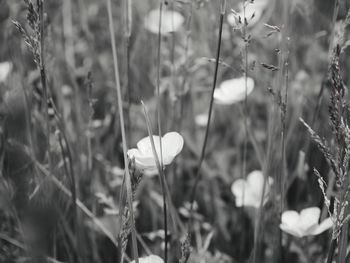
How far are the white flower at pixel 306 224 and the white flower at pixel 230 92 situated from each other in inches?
15.3

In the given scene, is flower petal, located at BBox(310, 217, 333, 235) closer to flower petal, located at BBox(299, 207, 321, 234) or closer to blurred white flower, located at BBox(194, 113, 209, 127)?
flower petal, located at BBox(299, 207, 321, 234)

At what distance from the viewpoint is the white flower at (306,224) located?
3.43 ft

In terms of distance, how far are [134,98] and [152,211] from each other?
548 mm

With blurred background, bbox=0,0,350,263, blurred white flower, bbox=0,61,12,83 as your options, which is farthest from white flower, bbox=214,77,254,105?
blurred white flower, bbox=0,61,12,83

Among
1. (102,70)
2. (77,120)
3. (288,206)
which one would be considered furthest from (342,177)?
(102,70)

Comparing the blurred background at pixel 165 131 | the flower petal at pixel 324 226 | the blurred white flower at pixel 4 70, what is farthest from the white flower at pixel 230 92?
the blurred white flower at pixel 4 70

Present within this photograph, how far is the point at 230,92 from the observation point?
1534 millimetres

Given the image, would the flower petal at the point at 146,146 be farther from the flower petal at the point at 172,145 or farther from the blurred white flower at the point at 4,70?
→ the blurred white flower at the point at 4,70

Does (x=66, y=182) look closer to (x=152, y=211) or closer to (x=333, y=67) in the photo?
(x=152, y=211)

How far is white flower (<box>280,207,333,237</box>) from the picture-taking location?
3.43 feet

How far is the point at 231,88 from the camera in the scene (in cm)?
159

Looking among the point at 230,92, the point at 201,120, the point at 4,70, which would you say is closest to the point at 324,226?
the point at 230,92

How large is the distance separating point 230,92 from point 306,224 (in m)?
0.58

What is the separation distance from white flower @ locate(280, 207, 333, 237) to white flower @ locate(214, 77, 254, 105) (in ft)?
1.28
